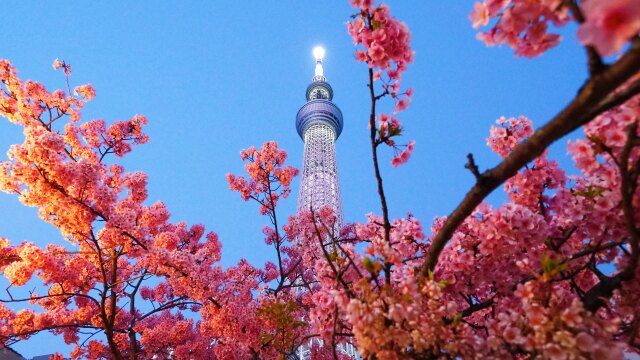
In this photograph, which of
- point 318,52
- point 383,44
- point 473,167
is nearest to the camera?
point 473,167

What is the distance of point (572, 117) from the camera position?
1526 millimetres

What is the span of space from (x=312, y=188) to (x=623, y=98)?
4413cm

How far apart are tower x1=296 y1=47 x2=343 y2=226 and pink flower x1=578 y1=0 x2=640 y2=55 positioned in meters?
40.4

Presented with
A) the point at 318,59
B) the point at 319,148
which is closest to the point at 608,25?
the point at 319,148

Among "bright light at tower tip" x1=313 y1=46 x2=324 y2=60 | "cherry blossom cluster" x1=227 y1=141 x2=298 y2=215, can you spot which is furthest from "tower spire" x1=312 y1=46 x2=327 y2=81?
"cherry blossom cluster" x1=227 y1=141 x2=298 y2=215

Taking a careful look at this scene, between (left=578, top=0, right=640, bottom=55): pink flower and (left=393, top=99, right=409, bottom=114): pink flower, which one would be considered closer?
(left=578, top=0, right=640, bottom=55): pink flower

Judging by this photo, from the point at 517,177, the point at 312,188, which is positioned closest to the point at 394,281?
the point at 517,177

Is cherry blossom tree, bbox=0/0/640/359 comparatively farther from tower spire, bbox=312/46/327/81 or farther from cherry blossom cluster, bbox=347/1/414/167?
tower spire, bbox=312/46/327/81

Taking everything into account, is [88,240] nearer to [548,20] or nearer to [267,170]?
[267,170]

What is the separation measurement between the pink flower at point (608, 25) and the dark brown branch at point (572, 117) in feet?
0.92

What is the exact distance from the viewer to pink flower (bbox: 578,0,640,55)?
3.33 feet

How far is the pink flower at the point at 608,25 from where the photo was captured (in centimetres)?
101

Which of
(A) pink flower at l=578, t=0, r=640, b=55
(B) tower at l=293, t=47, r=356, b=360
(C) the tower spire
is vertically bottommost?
(A) pink flower at l=578, t=0, r=640, b=55

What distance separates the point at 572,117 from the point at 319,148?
1993 inches
